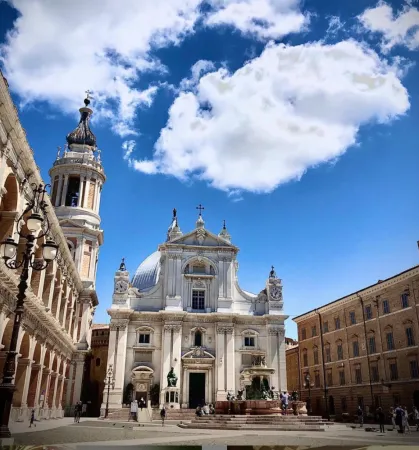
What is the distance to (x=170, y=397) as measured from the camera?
4281 cm

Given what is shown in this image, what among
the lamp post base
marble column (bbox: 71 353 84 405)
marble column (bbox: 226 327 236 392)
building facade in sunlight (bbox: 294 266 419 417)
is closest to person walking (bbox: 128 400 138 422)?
marble column (bbox: 71 353 84 405)

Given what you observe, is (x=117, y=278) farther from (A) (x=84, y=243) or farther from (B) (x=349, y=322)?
(B) (x=349, y=322)

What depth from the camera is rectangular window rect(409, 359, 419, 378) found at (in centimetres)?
3712

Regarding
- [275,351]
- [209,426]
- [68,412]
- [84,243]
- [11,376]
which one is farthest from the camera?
[84,243]

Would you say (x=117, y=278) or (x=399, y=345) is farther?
(x=117, y=278)

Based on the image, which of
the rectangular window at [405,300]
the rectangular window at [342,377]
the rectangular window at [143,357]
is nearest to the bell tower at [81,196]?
the rectangular window at [143,357]

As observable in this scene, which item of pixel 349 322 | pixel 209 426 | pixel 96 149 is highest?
pixel 96 149

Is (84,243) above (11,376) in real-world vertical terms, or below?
above

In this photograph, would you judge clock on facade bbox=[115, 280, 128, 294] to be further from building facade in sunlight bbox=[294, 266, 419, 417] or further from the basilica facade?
building facade in sunlight bbox=[294, 266, 419, 417]

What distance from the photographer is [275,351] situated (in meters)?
46.9

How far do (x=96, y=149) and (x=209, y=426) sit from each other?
38952mm

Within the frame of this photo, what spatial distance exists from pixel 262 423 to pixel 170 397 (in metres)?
17.7

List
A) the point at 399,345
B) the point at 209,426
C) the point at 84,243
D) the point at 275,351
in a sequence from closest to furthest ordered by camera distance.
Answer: the point at 209,426 → the point at 399,345 → the point at 275,351 → the point at 84,243

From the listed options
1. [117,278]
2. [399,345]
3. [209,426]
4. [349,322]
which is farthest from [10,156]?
[349,322]
